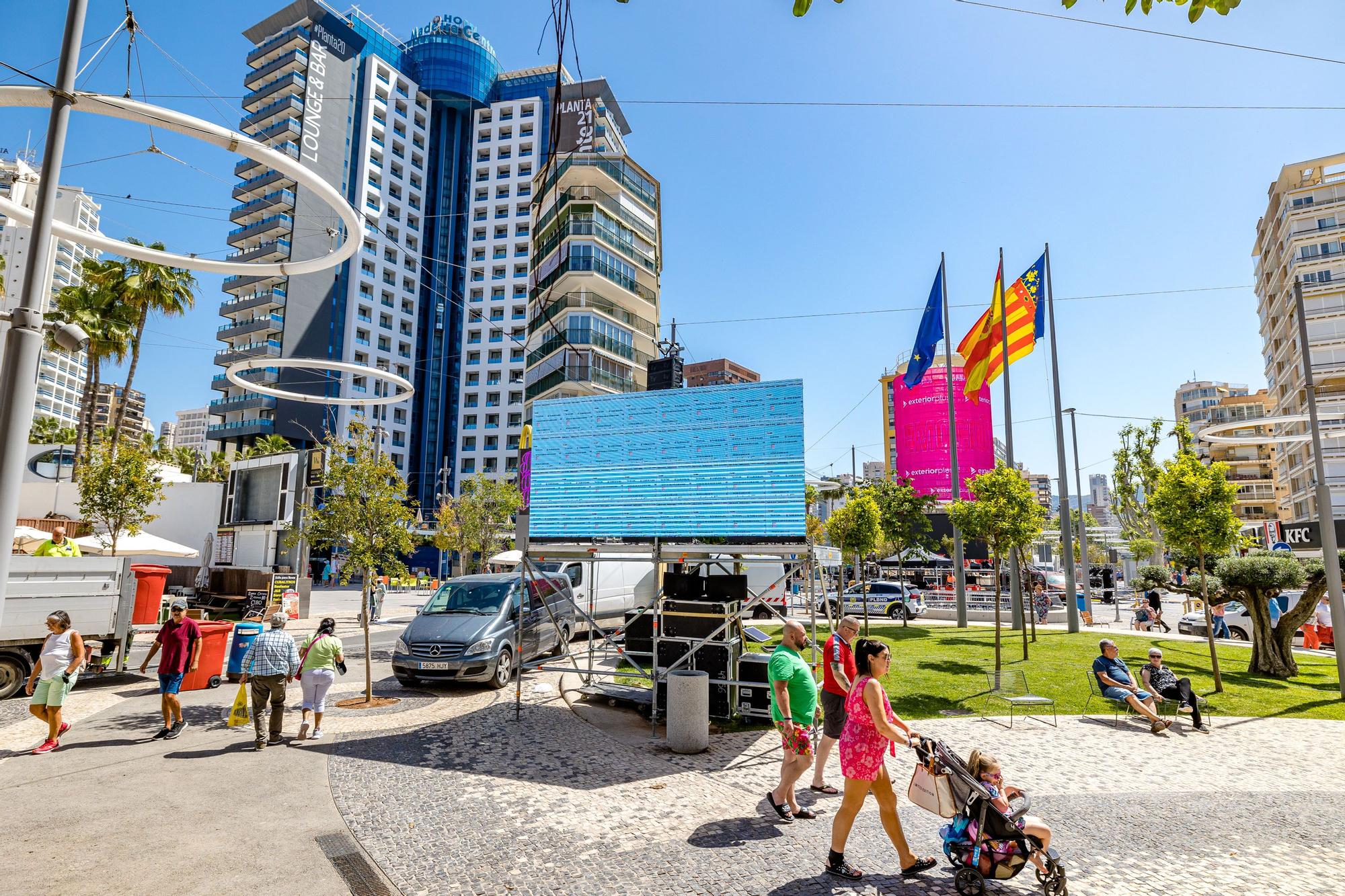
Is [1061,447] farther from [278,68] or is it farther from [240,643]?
[278,68]

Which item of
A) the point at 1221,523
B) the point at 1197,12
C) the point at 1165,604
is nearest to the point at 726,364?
the point at 1165,604

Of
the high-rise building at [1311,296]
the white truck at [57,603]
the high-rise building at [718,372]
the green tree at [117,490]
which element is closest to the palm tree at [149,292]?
the green tree at [117,490]

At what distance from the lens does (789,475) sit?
9.45 metres

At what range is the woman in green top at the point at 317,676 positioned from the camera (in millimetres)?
8969

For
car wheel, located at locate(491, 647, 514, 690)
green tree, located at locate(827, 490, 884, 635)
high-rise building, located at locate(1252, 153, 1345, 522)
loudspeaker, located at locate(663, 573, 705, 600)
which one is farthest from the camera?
high-rise building, located at locate(1252, 153, 1345, 522)

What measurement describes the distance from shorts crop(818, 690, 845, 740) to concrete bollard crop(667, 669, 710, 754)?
1.76m

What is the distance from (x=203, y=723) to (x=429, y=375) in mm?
78701

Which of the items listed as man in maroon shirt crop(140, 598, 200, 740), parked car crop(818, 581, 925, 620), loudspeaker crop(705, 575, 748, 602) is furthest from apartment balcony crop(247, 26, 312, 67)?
loudspeaker crop(705, 575, 748, 602)

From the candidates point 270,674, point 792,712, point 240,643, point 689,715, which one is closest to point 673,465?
point 689,715

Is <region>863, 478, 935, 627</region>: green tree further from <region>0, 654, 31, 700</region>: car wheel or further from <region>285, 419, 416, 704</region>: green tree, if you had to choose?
<region>0, 654, 31, 700</region>: car wheel

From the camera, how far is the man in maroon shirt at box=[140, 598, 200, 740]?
8.90 meters

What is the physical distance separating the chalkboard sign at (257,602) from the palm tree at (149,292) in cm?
1064

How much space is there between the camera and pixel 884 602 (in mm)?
29156

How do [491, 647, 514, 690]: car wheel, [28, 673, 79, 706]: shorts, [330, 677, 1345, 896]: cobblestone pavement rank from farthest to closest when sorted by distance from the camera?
[491, 647, 514, 690]: car wheel < [28, 673, 79, 706]: shorts < [330, 677, 1345, 896]: cobblestone pavement
